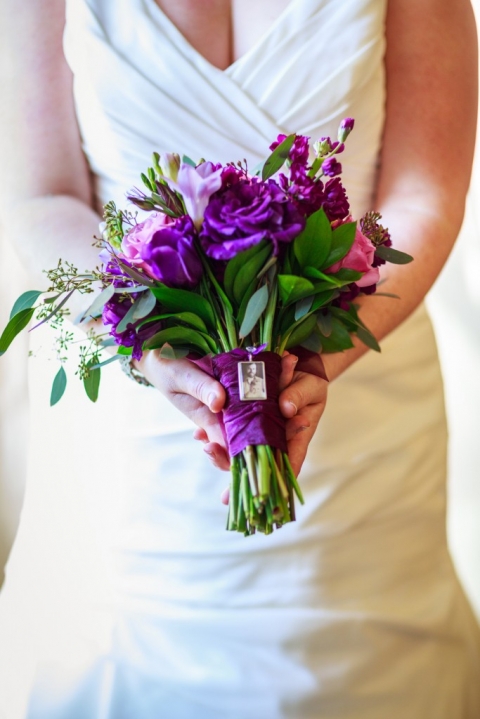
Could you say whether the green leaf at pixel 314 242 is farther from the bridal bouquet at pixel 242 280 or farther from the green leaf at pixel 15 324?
the green leaf at pixel 15 324

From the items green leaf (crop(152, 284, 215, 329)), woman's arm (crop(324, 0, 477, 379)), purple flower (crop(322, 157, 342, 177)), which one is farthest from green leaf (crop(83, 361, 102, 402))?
woman's arm (crop(324, 0, 477, 379))

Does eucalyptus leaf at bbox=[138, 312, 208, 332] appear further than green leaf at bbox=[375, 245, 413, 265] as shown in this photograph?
No

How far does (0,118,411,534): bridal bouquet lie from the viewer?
74cm

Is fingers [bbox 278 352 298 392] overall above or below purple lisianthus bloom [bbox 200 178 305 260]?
below

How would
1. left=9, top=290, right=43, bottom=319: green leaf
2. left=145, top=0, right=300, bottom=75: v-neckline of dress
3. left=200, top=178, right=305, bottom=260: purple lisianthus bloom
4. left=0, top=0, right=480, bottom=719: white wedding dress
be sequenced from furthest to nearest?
left=145, top=0, right=300, bottom=75: v-neckline of dress < left=0, top=0, right=480, bottom=719: white wedding dress < left=9, top=290, right=43, bottom=319: green leaf < left=200, top=178, right=305, bottom=260: purple lisianthus bloom

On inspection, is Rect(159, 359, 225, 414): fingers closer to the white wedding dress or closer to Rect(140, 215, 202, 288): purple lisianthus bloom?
Rect(140, 215, 202, 288): purple lisianthus bloom

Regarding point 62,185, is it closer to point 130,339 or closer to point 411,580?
point 130,339

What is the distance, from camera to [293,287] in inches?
30.0

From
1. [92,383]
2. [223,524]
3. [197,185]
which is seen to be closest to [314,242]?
[197,185]

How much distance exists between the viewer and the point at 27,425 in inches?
57.9

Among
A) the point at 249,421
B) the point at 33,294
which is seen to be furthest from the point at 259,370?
the point at 33,294

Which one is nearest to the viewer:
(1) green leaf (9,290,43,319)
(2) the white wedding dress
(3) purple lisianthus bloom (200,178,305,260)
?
(3) purple lisianthus bloom (200,178,305,260)

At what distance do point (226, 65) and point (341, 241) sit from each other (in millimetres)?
582

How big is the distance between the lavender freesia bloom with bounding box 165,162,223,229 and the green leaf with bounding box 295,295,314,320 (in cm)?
A: 14
